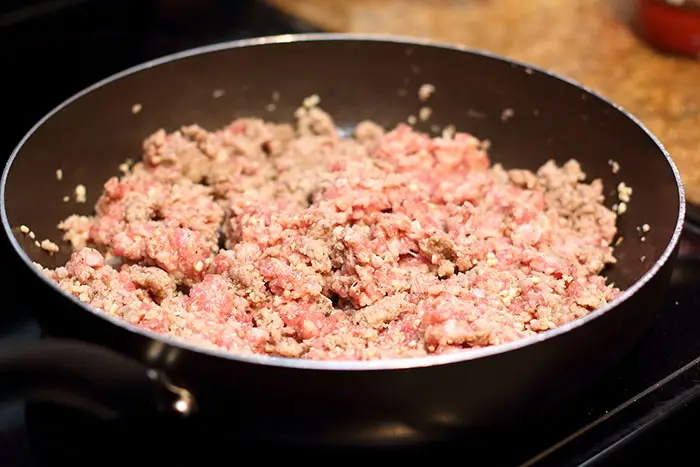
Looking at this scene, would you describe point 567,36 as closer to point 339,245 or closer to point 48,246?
point 339,245

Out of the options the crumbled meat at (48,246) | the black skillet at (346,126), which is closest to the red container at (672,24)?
the black skillet at (346,126)

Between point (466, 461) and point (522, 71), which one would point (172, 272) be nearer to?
point (466, 461)

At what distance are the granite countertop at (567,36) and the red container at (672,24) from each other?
3cm

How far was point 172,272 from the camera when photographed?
4.05ft

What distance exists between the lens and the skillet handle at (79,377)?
2.63 ft

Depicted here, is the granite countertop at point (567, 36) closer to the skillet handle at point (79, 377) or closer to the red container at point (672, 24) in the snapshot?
the red container at point (672, 24)

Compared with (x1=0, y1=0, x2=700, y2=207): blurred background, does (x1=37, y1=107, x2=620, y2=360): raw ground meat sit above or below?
below

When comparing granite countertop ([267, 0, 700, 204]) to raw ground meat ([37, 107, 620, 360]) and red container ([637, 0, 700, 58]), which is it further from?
raw ground meat ([37, 107, 620, 360])

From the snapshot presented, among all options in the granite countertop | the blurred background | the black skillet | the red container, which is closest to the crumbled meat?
the black skillet

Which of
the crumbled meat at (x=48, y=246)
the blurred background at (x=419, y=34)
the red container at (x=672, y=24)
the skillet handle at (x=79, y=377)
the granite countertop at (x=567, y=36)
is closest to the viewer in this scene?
the skillet handle at (x=79, y=377)

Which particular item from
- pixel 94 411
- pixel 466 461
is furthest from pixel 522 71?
pixel 94 411

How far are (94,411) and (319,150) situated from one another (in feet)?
2.88

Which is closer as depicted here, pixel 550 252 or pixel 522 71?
pixel 550 252

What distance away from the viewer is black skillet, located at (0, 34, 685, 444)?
820 millimetres
